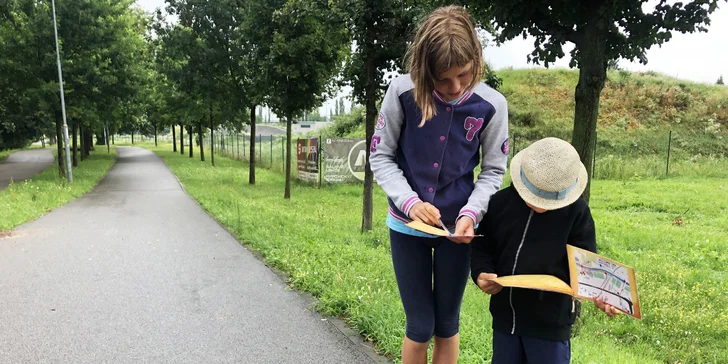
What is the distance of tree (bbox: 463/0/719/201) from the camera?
3.55m

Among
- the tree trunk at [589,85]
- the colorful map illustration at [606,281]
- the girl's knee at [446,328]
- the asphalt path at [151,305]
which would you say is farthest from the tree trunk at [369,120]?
the colorful map illustration at [606,281]

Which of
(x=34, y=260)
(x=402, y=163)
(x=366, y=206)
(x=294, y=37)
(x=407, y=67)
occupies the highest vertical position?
(x=294, y=37)

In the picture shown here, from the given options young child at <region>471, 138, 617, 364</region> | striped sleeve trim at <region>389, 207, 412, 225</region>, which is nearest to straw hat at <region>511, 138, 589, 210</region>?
young child at <region>471, 138, 617, 364</region>

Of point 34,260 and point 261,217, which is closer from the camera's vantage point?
point 34,260

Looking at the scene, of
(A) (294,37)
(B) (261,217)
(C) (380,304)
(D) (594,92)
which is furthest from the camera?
(A) (294,37)

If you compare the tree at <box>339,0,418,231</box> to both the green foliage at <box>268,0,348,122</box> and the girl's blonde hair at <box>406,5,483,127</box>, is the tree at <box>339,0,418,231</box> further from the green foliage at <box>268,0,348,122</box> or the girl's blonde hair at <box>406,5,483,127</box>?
the girl's blonde hair at <box>406,5,483,127</box>

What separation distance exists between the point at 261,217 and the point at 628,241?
6.09 meters

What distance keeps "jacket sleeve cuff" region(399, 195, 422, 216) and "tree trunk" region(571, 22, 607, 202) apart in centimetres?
228

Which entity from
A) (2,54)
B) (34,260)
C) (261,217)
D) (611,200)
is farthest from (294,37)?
(2,54)

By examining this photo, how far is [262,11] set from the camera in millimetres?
11367

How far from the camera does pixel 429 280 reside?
208 centimetres

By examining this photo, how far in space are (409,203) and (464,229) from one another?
23 cm

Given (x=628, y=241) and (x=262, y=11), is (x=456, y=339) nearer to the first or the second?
(x=628, y=241)

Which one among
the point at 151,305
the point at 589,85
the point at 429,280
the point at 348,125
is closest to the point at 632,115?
the point at 348,125
